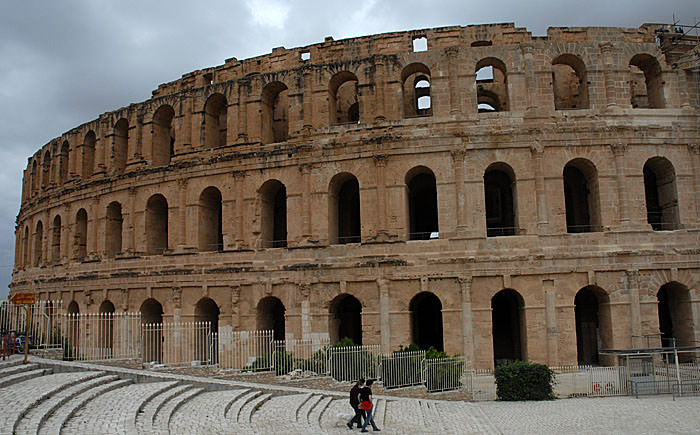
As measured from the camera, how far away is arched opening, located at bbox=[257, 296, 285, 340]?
900 inches

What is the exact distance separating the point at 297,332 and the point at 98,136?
16.4 meters

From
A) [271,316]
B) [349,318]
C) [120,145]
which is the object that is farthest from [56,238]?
[349,318]

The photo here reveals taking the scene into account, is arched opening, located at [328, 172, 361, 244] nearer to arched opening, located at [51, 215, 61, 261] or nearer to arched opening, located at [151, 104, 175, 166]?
arched opening, located at [151, 104, 175, 166]

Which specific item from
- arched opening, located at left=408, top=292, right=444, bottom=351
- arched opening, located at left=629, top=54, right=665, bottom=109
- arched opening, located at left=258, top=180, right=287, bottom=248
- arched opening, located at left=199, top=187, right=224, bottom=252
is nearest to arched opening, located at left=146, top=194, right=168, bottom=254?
arched opening, located at left=199, top=187, right=224, bottom=252

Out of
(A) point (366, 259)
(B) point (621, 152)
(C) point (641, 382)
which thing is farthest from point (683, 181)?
(A) point (366, 259)

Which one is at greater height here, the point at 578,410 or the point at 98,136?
the point at 98,136

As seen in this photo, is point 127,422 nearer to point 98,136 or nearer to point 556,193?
point 556,193

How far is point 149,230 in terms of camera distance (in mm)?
26156

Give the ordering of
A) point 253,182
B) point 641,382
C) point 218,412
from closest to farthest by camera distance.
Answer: point 218,412 < point 641,382 < point 253,182

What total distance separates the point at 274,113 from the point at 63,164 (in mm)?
14554

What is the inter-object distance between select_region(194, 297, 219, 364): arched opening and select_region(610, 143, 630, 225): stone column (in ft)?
55.4

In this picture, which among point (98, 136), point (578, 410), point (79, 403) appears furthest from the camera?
point (98, 136)

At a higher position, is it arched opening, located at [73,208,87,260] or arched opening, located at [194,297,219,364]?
arched opening, located at [73,208,87,260]

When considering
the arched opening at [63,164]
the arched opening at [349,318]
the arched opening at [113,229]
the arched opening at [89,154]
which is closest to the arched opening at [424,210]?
the arched opening at [349,318]
